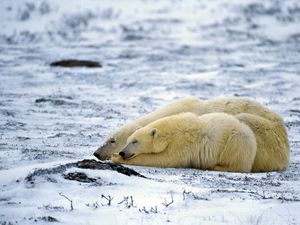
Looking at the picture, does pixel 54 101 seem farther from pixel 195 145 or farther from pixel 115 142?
pixel 195 145

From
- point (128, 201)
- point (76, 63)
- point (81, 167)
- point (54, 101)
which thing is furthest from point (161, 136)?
point (76, 63)

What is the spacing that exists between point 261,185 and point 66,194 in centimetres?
196

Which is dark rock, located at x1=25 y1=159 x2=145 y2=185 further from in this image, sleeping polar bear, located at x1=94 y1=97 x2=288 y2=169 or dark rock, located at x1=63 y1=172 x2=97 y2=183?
sleeping polar bear, located at x1=94 y1=97 x2=288 y2=169

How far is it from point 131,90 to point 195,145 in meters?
7.68

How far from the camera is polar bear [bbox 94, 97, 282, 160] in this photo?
272 inches

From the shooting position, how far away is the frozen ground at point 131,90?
4.33 metres

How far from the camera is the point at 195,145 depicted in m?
6.29

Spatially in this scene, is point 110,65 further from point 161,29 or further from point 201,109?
point 201,109

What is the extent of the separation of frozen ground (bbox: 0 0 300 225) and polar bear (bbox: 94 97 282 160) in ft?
1.02

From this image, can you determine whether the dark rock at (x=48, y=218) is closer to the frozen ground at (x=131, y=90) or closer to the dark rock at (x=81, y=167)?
the frozen ground at (x=131, y=90)

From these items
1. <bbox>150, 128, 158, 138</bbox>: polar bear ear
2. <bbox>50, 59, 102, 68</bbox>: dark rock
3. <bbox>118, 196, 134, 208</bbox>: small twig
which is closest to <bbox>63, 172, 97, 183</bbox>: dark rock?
<bbox>118, 196, 134, 208</bbox>: small twig

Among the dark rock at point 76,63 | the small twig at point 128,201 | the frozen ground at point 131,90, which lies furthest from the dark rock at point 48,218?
the dark rock at point 76,63

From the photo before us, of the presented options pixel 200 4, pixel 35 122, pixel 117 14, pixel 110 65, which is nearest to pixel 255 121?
pixel 35 122

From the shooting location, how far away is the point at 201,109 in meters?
7.30
